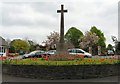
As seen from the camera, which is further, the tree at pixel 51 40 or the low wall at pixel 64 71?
the tree at pixel 51 40

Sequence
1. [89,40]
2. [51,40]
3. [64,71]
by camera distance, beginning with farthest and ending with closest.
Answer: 1. [51,40]
2. [89,40]
3. [64,71]

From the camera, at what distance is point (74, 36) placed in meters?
79.5

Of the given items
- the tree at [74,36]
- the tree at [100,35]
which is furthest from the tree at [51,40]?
the tree at [100,35]

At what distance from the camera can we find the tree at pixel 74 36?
261 ft

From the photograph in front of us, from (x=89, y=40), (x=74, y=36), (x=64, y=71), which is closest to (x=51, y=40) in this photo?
(x=74, y=36)

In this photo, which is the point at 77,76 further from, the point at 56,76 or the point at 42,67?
the point at 42,67

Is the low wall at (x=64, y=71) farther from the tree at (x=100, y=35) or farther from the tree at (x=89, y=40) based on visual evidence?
the tree at (x=100, y=35)

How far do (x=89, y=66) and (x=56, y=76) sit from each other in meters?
1.94

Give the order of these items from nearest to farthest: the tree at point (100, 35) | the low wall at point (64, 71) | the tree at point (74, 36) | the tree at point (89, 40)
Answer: the low wall at point (64, 71) < the tree at point (89, 40) < the tree at point (100, 35) < the tree at point (74, 36)

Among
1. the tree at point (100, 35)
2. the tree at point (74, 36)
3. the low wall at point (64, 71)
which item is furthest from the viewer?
the tree at point (74, 36)

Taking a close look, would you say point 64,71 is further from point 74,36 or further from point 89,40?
point 74,36

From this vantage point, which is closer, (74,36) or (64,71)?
(64,71)

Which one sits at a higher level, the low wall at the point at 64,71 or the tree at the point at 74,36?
the tree at the point at 74,36

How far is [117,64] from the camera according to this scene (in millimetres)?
13297
